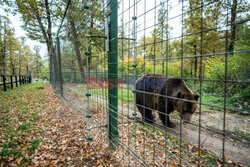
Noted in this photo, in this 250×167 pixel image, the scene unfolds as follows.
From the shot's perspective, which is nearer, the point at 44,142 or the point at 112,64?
the point at 112,64

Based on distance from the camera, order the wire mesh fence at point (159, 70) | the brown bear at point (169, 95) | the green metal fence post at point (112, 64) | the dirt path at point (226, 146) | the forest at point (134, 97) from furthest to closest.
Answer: the brown bear at point (169, 95) < the dirt path at point (226, 146) < the green metal fence post at point (112, 64) < the forest at point (134, 97) < the wire mesh fence at point (159, 70)

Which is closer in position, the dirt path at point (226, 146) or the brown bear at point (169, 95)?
the dirt path at point (226, 146)

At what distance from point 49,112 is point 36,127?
1.48 meters

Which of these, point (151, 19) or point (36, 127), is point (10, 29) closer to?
point (36, 127)

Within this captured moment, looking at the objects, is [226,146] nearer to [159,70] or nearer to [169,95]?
[169,95]

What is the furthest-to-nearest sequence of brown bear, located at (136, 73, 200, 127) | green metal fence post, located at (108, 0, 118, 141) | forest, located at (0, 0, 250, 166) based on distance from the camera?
brown bear, located at (136, 73, 200, 127) < green metal fence post, located at (108, 0, 118, 141) < forest, located at (0, 0, 250, 166)

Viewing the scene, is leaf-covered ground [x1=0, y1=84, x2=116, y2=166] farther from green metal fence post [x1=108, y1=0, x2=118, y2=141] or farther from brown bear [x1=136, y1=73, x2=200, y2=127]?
brown bear [x1=136, y1=73, x2=200, y2=127]

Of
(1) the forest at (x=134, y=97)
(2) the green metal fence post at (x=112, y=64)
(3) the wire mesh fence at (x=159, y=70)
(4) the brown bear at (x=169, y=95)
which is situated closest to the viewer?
(3) the wire mesh fence at (x=159, y=70)

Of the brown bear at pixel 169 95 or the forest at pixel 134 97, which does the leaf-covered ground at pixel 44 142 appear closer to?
the forest at pixel 134 97

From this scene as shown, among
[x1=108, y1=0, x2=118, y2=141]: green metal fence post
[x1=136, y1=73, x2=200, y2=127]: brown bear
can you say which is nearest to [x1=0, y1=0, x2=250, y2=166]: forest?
[x1=108, y1=0, x2=118, y2=141]: green metal fence post

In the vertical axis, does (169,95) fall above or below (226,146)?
above

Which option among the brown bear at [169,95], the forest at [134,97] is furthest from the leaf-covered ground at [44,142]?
the brown bear at [169,95]

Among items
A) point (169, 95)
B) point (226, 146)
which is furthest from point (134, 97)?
point (226, 146)

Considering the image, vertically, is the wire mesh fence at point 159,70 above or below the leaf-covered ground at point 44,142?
above
